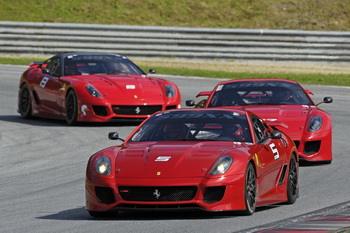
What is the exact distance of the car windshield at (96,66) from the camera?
18.8m

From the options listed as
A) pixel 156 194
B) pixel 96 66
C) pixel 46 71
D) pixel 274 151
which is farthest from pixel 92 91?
pixel 156 194

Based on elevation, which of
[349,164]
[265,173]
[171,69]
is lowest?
[171,69]

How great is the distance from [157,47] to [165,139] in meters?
18.4

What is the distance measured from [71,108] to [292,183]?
331 inches

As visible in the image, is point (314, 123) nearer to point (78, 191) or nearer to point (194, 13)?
point (78, 191)

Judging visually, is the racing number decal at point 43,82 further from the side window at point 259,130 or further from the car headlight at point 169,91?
the side window at point 259,130

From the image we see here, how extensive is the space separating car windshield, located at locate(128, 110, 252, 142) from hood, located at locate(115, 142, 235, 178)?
269 millimetres

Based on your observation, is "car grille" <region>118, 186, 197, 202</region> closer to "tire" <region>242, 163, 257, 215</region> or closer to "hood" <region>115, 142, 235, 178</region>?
"hood" <region>115, 142, 235, 178</region>

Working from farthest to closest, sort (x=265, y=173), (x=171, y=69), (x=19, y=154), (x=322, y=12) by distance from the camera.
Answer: (x=322, y=12) < (x=171, y=69) < (x=19, y=154) < (x=265, y=173)

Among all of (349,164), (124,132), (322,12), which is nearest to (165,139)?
(349,164)

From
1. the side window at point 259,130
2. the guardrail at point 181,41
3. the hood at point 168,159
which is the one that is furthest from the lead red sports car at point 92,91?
the guardrail at point 181,41

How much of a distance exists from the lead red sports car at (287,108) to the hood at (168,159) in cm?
414

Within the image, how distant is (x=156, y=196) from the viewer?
883cm

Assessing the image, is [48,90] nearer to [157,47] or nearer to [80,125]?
[80,125]
